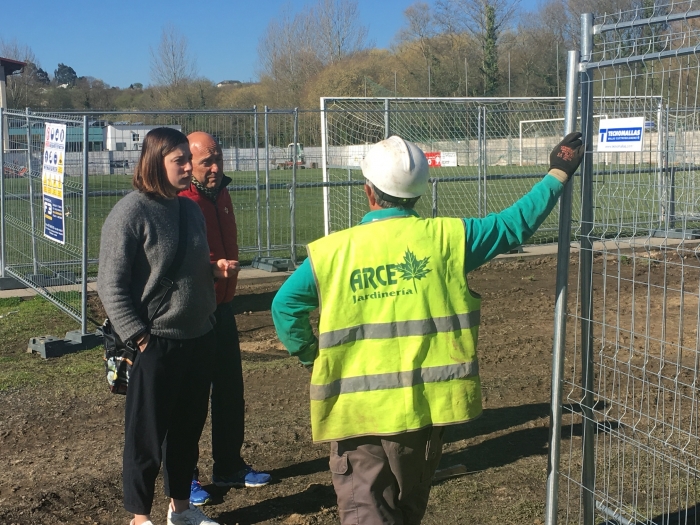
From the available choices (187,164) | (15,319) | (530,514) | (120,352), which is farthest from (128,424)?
(15,319)

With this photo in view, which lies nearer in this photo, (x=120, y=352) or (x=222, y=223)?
(x=120, y=352)

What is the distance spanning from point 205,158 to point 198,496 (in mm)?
1888

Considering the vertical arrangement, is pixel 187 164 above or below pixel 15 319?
above

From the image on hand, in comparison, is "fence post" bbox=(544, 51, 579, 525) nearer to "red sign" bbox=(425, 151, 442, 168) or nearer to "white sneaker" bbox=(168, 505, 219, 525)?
"white sneaker" bbox=(168, 505, 219, 525)

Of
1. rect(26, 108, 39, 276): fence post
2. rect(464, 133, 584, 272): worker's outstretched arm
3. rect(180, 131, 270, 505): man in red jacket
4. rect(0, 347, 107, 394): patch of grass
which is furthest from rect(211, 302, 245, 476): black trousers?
rect(26, 108, 39, 276): fence post

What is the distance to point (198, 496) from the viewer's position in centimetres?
447

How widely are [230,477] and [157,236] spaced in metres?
1.72

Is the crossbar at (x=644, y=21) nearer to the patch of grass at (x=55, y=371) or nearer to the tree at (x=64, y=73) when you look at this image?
the patch of grass at (x=55, y=371)

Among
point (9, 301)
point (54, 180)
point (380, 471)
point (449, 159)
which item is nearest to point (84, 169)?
point (54, 180)

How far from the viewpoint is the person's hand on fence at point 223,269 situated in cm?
394

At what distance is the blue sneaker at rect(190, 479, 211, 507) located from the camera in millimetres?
4461

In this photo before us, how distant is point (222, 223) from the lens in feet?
14.7

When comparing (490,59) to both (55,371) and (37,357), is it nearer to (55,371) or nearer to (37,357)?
(37,357)

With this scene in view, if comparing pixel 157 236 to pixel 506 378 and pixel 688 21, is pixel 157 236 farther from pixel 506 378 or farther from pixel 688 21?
pixel 506 378
